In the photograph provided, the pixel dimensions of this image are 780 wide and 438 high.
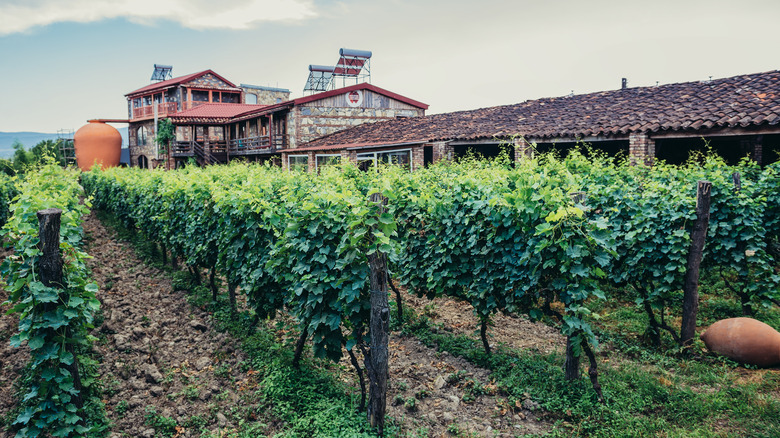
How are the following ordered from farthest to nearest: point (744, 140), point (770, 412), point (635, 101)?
1. point (635, 101)
2. point (744, 140)
3. point (770, 412)

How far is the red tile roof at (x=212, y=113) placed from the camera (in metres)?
31.5

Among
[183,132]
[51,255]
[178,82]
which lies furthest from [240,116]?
[51,255]

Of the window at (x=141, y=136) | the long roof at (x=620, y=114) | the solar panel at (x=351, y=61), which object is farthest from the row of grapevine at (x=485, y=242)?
the window at (x=141, y=136)

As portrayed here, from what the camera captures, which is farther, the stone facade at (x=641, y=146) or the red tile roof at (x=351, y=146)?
the red tile roof at (x=351, y=146)

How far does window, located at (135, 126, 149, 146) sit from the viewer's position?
38.8 m

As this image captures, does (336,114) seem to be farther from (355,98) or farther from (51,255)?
(51,255)

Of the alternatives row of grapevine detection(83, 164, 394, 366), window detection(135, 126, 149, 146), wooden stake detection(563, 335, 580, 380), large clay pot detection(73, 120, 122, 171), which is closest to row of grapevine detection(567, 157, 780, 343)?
wooden stake detection(563, 335, 580, 380)

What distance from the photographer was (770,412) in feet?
15.5

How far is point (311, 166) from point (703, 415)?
2035 cm

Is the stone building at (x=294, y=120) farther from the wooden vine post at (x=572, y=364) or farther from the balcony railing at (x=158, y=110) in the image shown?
the wooden vine post at (x=572, y=364)

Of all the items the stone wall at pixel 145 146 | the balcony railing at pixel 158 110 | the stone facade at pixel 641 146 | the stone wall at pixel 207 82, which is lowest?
the stone facade at pixel 641 146

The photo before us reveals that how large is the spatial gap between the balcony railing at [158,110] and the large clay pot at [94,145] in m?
2.93

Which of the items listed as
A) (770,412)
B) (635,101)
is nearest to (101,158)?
(635,101)

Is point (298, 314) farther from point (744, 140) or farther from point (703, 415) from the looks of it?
point (744, 140)
